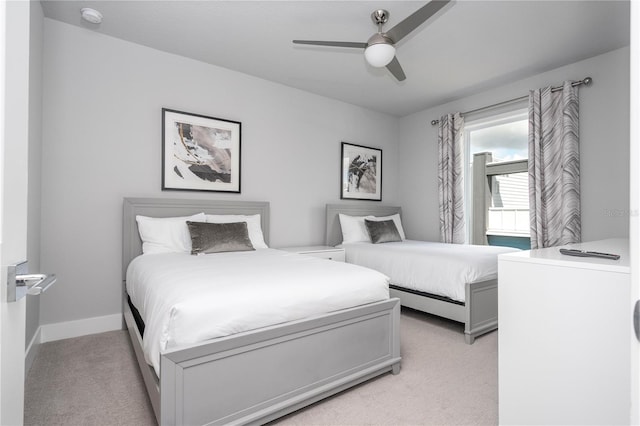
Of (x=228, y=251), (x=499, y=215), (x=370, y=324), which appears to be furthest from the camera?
(x=499, y=215)

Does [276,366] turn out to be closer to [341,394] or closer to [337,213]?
[341,394]

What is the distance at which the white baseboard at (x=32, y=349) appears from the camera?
216cm

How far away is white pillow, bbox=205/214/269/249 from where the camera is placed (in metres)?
3.31

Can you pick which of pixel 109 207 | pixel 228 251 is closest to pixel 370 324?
pixel 228 251

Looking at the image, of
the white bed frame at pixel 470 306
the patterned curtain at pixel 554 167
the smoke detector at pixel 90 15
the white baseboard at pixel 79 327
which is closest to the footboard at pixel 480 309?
the white bed frame at pixel 470 306

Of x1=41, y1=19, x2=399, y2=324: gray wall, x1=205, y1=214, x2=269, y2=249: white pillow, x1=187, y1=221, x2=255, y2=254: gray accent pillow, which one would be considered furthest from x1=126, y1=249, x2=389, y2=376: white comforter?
x1=205, y1=214, x2=269, y2=249: white pillow

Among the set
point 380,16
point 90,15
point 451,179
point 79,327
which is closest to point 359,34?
point 380,16

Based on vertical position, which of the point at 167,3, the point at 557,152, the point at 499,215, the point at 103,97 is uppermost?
the point at 167,3

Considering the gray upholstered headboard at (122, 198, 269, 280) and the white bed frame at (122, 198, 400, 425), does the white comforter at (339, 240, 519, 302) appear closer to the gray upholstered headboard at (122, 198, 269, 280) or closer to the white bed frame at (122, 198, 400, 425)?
the white bed frame at (122, 198, 400, 425)

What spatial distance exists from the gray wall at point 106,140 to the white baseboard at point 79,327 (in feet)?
0.20

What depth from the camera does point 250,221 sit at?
11.5 ft

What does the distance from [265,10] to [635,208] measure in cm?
278

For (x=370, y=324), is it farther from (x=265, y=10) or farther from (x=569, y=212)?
(x=569, y=212)

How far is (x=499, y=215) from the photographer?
4480 mm
